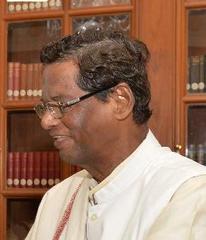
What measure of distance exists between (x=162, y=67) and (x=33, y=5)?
70 centimetres

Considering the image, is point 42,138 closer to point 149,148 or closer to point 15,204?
Result: point 15,204

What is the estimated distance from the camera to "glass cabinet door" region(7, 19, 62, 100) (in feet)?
8.09

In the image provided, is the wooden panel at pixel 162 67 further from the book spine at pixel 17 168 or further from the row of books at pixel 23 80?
the book spine at pixel 17 168

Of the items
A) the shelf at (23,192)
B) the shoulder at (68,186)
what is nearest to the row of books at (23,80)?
the shelf at (23,192)

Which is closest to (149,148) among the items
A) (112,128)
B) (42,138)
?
(112,128)

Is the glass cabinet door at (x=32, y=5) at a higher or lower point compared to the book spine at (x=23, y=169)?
higher

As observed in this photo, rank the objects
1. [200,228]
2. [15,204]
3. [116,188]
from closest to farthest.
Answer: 1. [200,228]
2. [116,188]
3. [15,204]

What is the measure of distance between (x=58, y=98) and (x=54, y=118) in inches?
2.5

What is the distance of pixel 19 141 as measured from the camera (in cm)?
254

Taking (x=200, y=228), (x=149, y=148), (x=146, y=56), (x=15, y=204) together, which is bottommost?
(x=15, y=204)

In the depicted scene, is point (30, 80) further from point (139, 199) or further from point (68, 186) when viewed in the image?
point (139, 199)

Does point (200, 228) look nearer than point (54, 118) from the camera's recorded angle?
Yes

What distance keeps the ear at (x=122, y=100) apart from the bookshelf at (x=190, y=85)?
0.88m

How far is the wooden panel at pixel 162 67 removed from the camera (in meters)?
2.19
